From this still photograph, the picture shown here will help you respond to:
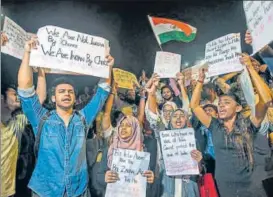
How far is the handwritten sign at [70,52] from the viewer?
2.62 meters

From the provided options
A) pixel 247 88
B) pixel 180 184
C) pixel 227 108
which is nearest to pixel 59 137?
pixel 180 184

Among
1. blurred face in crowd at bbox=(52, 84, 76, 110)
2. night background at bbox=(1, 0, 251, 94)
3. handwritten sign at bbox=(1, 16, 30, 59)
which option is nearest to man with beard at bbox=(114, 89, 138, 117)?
night background at bbox=(1, 0, 251, 94)

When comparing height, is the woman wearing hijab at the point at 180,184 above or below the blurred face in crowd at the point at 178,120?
below

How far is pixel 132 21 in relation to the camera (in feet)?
8.86

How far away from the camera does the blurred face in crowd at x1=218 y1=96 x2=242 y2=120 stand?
2.70 metres

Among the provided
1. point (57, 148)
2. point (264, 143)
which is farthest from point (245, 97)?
point (57, 148)

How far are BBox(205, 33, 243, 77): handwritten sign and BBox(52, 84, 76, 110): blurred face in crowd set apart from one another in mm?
824

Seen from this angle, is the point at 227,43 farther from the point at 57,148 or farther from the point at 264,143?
the point at 57,148

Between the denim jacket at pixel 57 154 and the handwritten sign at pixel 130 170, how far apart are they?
0.18m

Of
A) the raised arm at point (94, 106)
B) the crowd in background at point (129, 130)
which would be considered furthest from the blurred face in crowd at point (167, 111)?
the raised arm at point (94, 106)

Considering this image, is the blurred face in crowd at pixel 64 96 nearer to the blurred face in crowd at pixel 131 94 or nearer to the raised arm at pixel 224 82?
the blurred face in crowd at pixel 131 94

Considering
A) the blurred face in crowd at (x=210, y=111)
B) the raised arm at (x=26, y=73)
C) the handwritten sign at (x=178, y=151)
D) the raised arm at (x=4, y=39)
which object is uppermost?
the raised arm at (x=4, y=39)

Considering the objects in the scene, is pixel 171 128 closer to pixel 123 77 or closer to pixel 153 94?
pixel 153 94

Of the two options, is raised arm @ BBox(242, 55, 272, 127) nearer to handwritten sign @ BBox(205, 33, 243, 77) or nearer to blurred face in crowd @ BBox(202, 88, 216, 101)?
handwritten sign @ BBox(205, 33, 243, 77)
